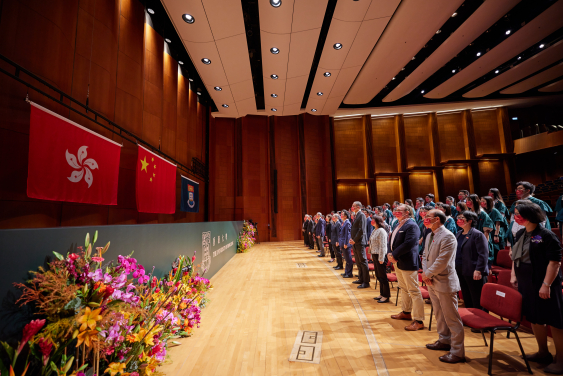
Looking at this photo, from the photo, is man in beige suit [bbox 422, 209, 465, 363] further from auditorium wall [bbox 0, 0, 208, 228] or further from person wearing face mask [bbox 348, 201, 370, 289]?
auditorium wall [bbox 0, 0, 208, 228]

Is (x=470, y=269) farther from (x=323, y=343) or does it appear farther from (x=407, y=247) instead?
(x=323, y=343)

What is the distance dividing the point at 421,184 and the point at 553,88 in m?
8.01

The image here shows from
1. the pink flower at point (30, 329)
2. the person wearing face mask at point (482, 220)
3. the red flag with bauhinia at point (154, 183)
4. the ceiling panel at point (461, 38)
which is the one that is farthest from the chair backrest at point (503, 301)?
the ceiling panel at point (461, 38)

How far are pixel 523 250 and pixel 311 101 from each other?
41.0 ft

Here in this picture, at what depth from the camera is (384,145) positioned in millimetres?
16203

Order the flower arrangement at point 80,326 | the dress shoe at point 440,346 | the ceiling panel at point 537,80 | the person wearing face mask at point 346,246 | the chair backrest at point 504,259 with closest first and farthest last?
the flower arrangement at point 80,326
the dress shoe at point 440,346
the chair backrest at point 504,259
the person wearing face mask at point 346,246
the ceiling panel at point 537,80

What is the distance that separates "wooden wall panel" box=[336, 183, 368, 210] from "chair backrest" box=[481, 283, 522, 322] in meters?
13.2

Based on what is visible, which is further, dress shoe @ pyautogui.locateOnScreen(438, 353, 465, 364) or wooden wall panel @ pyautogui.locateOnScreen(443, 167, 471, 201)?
wooden wall panel @ pyautogui.locateOnScreen(443, 167, 471, 201)

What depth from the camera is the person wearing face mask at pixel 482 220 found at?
13.0 feet

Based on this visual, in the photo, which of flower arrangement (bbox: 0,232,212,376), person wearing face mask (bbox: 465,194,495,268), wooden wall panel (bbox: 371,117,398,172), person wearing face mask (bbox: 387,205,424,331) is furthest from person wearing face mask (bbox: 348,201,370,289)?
wooden wall panel (bbox: 371,117,398,172)

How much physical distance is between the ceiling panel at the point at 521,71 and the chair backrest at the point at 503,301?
1316 centimetres

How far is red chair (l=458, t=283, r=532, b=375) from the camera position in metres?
2.24

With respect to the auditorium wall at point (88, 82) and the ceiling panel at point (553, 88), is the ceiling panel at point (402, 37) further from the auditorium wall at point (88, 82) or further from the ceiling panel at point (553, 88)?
the ceiling panel at point (553, 88)

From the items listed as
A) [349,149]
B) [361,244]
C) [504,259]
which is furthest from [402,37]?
[504,259]
